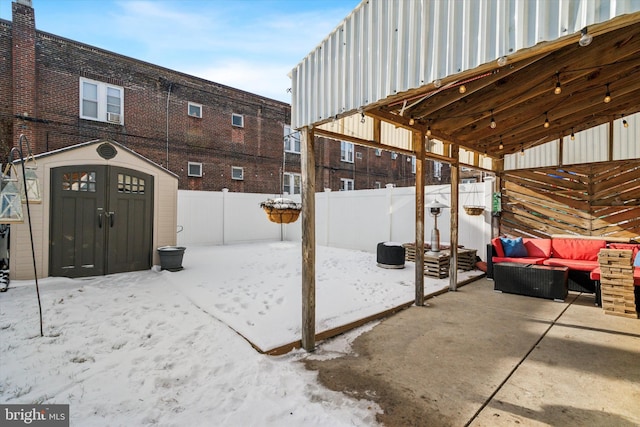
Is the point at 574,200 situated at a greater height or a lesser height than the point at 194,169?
lesser

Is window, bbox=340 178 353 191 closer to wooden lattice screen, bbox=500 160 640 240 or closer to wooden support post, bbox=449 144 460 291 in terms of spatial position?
wooden lattice screen, bbox=500 160 640 240

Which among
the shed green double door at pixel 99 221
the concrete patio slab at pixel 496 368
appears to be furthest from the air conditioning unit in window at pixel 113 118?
the concrete patio slab at pixel 496 368

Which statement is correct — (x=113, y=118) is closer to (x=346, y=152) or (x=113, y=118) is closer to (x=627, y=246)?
(x=346, y=152)

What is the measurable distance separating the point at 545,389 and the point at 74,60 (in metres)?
13.7

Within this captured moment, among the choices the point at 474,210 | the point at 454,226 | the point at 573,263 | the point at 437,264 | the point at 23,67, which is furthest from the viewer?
the point at 23,67

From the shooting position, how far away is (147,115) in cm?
1133

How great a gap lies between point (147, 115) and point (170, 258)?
748 centimetres

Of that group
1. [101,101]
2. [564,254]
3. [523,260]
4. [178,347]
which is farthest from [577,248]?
[101,101]

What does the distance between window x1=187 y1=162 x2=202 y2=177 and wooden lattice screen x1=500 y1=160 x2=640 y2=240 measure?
10866 mm

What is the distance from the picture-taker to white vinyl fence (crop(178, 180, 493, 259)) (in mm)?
7488

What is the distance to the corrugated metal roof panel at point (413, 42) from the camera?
167 cm

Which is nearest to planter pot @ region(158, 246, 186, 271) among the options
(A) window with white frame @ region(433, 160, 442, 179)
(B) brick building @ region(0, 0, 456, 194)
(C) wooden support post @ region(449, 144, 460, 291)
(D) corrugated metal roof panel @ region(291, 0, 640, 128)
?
(B) brick building @ region(0, 0, 456, 194)

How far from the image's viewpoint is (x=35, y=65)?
9125mm

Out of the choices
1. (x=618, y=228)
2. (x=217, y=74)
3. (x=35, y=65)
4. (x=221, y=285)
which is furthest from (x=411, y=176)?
(x=35, y=65)
